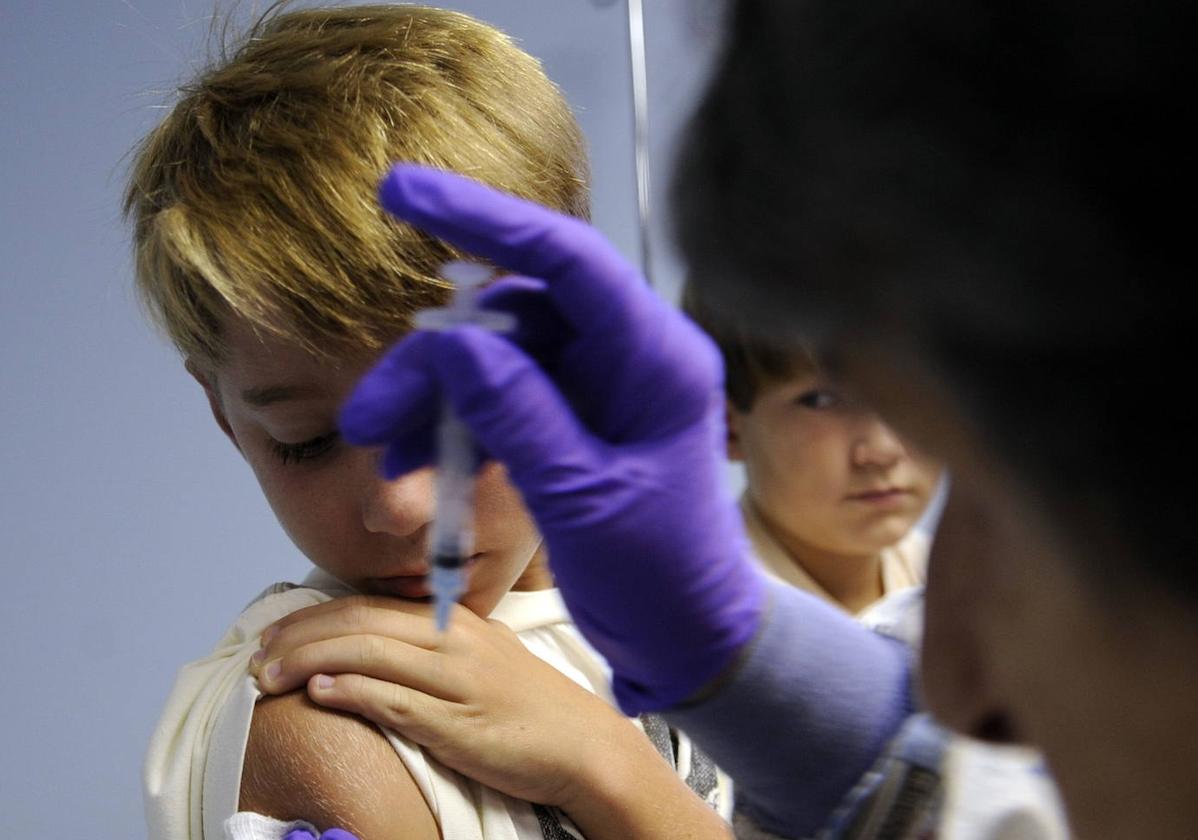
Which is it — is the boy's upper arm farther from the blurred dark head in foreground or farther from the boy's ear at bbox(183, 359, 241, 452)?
the blurred dark head in foreground

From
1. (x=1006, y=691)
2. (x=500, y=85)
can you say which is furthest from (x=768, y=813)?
(x=500, y=85)

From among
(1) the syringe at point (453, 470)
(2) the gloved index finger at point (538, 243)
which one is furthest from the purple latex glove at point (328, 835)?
(2) the gloved index finger at point (538, 243)

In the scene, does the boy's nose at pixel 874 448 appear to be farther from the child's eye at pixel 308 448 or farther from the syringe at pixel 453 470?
the syringe at pixel 453 470

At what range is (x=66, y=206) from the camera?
82.4 inches

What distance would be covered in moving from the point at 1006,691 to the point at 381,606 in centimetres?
67

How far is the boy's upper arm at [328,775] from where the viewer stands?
0.94 m

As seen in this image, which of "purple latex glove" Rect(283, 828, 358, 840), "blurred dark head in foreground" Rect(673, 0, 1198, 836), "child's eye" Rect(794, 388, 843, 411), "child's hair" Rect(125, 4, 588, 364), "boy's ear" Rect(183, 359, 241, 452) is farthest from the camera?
"child's eye" Rect(794, 388, 843, 411)

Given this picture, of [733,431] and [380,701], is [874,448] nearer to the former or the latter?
[733,431]

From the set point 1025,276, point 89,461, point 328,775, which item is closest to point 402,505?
point 328,775

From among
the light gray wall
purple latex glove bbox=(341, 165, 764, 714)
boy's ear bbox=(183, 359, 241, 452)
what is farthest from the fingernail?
the light gray wall

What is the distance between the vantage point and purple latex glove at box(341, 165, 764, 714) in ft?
2.01

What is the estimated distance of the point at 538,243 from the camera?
637 millimetres

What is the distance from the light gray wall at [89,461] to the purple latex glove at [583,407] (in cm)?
148

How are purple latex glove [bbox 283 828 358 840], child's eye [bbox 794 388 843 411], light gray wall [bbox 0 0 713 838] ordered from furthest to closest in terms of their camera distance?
light gray wall [bbox 0 0 713 838]
child's eye [bbox 794 388 843 411]
purple latex glove [bbox 283 828 358 840]
